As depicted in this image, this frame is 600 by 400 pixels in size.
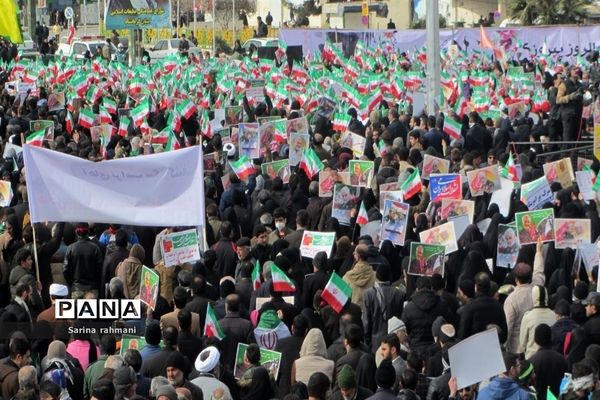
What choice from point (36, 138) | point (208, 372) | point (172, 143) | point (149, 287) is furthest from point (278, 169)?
point (208, 372)

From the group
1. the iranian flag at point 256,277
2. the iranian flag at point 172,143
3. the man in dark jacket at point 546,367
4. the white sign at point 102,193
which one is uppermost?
the white sign at point 102,193

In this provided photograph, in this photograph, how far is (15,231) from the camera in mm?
13938

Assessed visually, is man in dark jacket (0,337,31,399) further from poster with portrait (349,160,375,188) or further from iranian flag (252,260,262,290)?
poster with portrait (349,160,375,188)

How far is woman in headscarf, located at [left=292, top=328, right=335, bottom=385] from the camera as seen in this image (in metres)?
10.2

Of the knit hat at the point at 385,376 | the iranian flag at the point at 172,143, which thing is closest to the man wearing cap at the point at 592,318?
the knit hat at the point at 385,376

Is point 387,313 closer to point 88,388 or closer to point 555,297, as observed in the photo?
point 555,297

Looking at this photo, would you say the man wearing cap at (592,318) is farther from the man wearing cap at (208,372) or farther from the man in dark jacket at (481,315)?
the man wearing cap at (208,372)

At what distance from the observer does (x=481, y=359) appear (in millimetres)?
8969

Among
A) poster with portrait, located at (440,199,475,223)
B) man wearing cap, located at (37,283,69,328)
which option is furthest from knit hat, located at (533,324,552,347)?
poster with portrait, located at (440,199,475,223)

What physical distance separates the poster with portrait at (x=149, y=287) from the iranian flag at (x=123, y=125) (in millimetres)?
9807

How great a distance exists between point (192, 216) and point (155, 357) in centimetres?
293

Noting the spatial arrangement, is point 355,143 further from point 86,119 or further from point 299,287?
point 299,287

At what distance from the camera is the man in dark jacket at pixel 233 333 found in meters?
10.9

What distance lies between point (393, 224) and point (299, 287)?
67.2 inches
